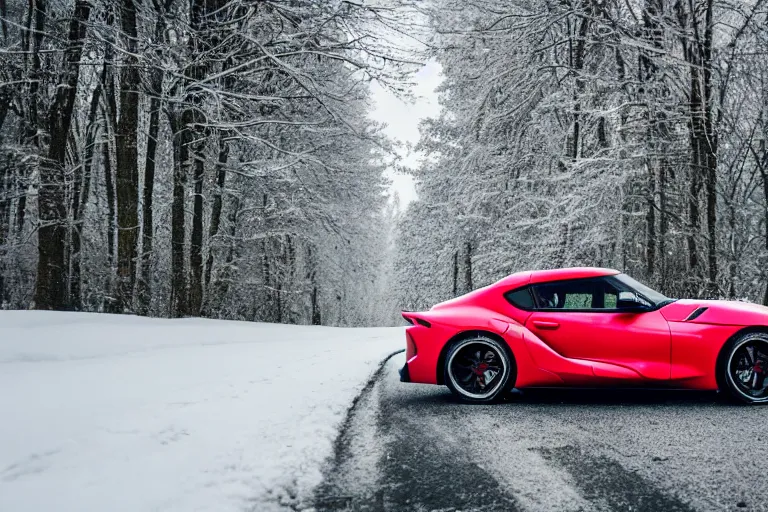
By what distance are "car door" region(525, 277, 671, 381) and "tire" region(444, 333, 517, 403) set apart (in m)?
0.38

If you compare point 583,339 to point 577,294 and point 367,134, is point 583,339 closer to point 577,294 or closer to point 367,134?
point 577,294

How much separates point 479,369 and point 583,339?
3.08 feet

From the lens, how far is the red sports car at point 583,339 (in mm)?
4832

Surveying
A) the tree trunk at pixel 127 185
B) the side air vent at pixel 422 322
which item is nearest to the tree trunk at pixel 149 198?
the tree trunk at pixel 127 185

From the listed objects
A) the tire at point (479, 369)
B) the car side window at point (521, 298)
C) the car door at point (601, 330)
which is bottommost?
the tire at point (479, 369)

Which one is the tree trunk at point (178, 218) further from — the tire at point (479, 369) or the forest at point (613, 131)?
the tire at point (479, 369)

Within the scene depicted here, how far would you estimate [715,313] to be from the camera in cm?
491

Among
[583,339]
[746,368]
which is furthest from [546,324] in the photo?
[746,368]

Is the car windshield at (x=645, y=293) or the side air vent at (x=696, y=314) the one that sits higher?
the car windshield at (x=645, y=293)

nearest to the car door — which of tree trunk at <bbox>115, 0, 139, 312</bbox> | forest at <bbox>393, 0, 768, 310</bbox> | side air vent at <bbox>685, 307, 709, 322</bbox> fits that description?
side air vent at <bbox>685, 307, 709, 322</bbox>

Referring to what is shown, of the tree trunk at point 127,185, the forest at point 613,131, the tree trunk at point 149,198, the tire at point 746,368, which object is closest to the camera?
the tire at point 746,368

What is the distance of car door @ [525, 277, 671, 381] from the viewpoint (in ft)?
16.0

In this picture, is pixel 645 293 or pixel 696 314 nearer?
→ pixel 696 314

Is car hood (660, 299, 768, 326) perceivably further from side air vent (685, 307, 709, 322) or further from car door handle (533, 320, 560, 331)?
car door handle (533, 320, 560, 331)
